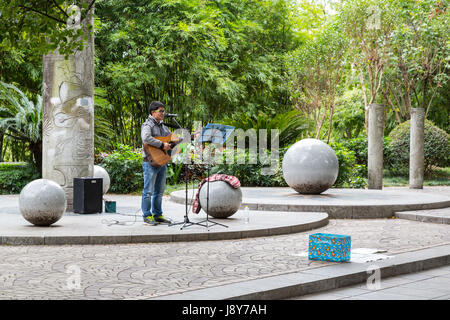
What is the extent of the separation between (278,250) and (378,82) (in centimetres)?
2252

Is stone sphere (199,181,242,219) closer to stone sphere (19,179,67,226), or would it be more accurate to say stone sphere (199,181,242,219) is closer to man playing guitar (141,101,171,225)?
man playing guitar (141,101,171,225)

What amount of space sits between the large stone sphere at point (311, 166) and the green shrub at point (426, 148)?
35.2ft

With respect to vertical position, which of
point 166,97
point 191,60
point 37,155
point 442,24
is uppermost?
point 442,24

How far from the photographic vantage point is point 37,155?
18391mm

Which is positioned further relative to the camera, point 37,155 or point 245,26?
point 245,26

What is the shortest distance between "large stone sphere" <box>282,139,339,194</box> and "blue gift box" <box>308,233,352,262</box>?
288 inches

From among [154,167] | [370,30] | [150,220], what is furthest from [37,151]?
[370,30]

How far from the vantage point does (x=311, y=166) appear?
565 inches

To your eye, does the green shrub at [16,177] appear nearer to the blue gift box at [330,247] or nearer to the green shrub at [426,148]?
the blue gift box at [330,247]

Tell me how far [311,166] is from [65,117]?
A: 6.03m

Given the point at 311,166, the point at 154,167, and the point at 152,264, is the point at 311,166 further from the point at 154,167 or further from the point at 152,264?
the point at 152,264

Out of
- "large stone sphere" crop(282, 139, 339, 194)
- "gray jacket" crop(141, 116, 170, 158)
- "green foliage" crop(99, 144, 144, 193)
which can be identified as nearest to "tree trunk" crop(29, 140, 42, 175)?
"green foliage" crop(99, 144, 144, 193)
